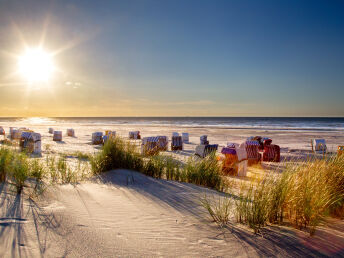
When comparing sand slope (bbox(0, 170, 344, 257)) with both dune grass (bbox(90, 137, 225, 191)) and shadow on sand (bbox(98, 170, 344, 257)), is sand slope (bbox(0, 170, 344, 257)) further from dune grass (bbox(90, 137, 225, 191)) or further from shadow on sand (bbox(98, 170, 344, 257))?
dune grass (bbox(90, 137, 225, 191))

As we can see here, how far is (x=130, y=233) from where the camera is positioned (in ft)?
8.06

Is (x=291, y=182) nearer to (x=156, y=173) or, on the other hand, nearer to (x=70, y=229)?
(x=70, y=229)

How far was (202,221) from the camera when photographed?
2750 mm

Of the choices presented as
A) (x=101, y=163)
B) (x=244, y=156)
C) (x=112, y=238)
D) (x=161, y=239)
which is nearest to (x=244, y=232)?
(x=161, y=239)

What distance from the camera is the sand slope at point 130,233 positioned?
2086 millimetres

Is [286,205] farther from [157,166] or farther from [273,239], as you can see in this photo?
[157,166]

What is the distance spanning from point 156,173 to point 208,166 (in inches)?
44.3

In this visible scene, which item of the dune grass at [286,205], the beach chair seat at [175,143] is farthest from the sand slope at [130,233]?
the beach chair seat at [175,143]

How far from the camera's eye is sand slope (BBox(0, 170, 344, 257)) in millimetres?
2086

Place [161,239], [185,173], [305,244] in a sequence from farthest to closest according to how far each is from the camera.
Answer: [185,173] → [161,239] → [305,244]

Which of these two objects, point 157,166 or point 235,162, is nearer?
point 157,166

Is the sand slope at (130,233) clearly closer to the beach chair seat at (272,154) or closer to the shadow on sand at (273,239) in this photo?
the shadow on sand at (273,239)

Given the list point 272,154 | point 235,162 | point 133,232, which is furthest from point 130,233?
point 272,154

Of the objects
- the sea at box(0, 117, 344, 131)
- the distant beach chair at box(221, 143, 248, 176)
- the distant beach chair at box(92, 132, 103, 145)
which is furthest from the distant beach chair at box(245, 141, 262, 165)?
the sea at box(0, 117, 344, 131)
